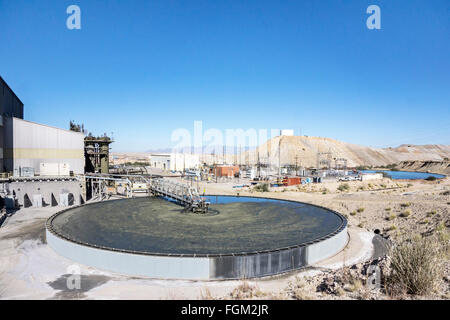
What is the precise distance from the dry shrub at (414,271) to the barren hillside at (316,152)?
13784 centimetres

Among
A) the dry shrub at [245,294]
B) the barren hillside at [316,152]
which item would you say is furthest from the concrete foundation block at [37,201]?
the barren hillside at [316,152]

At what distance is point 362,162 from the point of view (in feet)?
523

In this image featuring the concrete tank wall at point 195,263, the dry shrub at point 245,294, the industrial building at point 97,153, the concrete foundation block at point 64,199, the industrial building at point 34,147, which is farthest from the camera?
the industrial building at point 97,153

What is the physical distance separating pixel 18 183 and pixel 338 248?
98.5ft

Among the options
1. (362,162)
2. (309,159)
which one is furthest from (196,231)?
(362,162)

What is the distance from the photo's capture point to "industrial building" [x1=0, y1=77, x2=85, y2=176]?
33.2 meters

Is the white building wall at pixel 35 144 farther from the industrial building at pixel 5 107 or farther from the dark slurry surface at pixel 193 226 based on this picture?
the dark slurry surface at pixel 193 226

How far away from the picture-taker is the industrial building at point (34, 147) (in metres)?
33.2

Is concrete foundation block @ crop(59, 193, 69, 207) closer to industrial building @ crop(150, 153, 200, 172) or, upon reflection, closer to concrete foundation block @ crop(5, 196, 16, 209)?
concrete foundation block @ crop(5, 196, 16, 209)

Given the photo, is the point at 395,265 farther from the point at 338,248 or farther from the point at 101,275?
the point at 101,275

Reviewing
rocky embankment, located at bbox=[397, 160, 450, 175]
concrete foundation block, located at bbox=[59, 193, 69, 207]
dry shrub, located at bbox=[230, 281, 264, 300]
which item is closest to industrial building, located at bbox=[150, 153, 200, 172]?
concrete foundation block, located at bbox=[59, 193, 69, 207]

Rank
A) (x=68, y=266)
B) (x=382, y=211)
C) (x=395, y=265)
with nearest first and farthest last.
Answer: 1. (x=395, y=265)
2. (x=68, y=266)
3. (x=382, y=211)

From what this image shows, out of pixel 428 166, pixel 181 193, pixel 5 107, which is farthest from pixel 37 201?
pixel 428 166

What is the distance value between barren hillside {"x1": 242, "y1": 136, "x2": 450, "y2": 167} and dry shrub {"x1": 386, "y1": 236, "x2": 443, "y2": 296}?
137838 millimetres
